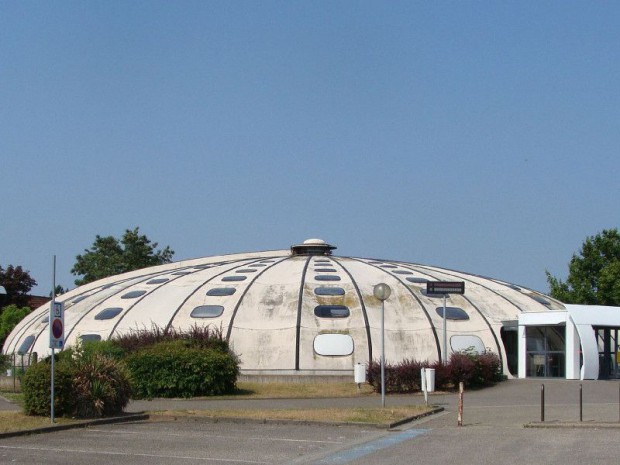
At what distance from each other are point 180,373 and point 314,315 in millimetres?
9079

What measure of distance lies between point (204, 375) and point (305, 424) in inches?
401

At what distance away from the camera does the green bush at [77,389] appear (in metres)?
20.1

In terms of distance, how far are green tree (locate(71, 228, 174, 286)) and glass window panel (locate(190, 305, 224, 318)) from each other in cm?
4063

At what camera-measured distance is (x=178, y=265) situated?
165ft

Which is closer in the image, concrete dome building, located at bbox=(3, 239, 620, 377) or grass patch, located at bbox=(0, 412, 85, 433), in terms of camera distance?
grass patch, located at bbox=(0, 412, 85, 433)

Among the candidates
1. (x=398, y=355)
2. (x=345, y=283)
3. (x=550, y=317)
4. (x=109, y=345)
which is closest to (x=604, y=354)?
(x=550, y=317)

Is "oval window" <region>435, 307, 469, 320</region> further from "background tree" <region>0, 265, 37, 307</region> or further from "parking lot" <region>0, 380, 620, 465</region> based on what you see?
"background tree" <region>0, 265, 37, 307</region>

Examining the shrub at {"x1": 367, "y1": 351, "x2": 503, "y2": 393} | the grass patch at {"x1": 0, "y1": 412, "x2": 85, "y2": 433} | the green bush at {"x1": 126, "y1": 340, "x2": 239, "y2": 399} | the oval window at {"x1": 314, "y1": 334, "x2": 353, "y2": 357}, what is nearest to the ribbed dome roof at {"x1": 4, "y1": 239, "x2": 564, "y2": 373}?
the oval window at {"x1": 314, "y1": 334, "x2": 353, "y2": 357}

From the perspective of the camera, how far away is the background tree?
224 feet

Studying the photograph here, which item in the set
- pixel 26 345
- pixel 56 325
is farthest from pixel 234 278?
pixel 56 325

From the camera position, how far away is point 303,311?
123ft

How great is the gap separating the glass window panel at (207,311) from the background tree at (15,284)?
33869 mm

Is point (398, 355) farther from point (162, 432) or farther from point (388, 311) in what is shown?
point (162, 432)

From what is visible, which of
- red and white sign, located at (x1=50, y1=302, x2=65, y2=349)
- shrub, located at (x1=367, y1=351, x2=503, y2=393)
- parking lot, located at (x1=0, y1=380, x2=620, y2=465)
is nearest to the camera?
parking lot, located at (x1=0, y1=380, x2=620, y2=465)
